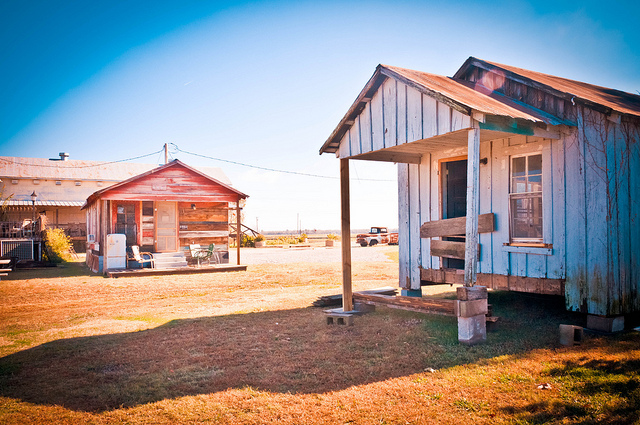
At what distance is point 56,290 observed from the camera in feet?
45.6

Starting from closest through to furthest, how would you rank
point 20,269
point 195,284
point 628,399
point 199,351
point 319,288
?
point 628,399 → point 199,351 → point 319,288 → point 195,284 → point 20,269

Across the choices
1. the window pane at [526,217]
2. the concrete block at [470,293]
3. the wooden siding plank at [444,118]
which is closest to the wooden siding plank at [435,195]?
the window pane at [526,217]

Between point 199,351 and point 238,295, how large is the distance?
244 inches

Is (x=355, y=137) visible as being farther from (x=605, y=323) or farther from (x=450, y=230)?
(x=605, y=323)

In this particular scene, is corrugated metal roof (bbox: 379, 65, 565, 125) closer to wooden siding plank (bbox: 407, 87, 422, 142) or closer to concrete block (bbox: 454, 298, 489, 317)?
wooden siding plank (bbox: 407, 87, 422, 142)

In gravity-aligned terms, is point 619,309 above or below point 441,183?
below

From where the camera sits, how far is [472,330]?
6449 mm

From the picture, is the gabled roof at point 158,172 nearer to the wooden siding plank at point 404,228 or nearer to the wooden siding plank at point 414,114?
the wooden siding plank at point 404,228

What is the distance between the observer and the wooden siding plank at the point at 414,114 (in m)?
7.39

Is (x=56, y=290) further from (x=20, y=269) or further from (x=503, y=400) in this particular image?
(x=503, y=400)

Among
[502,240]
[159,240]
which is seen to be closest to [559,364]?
[502,240]

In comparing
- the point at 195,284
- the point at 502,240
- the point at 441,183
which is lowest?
the point at 195,284

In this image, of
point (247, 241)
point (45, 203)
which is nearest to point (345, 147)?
point (247, 241)

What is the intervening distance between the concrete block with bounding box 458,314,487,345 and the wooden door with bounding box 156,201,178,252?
55.8 ft
